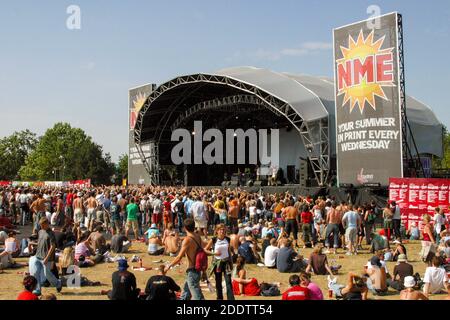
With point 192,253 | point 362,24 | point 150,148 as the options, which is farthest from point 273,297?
point 150,148

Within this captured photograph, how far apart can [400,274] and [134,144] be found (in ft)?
116

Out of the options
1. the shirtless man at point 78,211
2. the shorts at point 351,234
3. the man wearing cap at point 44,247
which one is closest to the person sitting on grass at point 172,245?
the shorts at point 351,234

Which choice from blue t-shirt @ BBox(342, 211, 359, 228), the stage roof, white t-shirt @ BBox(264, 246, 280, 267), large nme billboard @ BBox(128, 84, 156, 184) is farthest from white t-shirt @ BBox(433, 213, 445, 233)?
large nme billboard @ BBox(128, 84, 156, 184)

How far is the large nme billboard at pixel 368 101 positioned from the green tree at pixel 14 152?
95947mm

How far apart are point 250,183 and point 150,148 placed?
11149mm

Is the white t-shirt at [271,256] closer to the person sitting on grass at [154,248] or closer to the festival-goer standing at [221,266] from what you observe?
the person sitting on grass at [154,248]

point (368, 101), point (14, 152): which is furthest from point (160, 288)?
point (14, 152)

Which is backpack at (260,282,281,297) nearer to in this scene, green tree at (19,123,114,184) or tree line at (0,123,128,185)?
tree line at (0,123,128,185)

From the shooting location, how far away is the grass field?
915 centimetres

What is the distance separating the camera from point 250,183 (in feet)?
108

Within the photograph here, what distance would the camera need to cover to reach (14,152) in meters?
111

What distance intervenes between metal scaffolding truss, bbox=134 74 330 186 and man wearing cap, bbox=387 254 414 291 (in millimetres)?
17082

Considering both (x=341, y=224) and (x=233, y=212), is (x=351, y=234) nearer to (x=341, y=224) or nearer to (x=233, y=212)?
(x=341, y=224)
